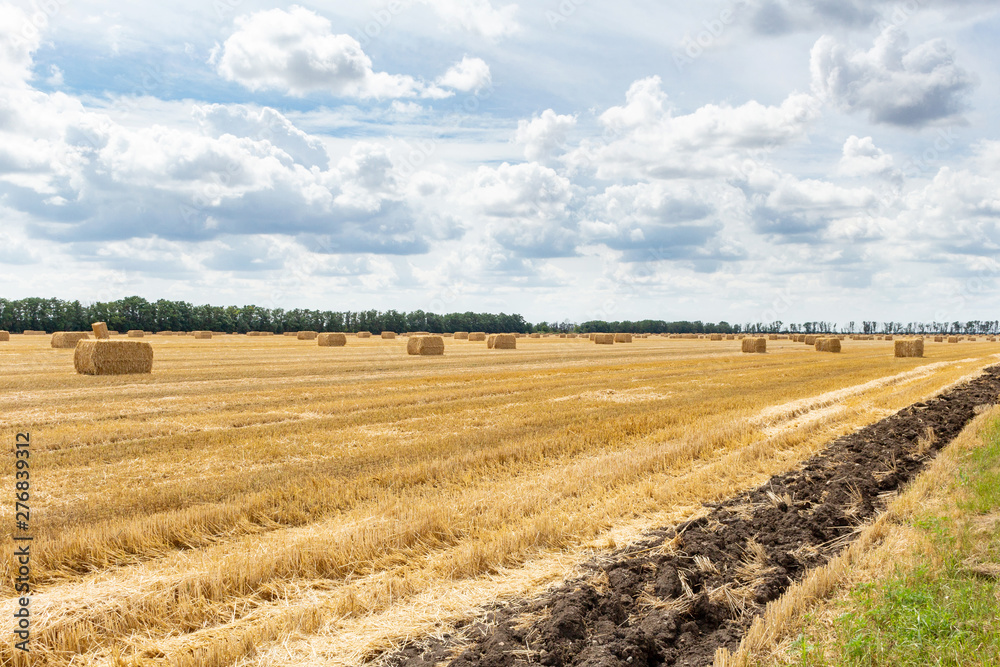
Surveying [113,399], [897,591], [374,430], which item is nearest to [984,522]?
[897,591]

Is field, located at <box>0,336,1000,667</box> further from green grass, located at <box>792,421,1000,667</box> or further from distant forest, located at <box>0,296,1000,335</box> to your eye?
distant forest, located at <box>0,296,1000,335</box>

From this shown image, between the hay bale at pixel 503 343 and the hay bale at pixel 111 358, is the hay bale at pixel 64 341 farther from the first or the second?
the hay bale at pixel 503 343

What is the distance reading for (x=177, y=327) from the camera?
115 metres

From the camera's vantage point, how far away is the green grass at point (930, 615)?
4.68 m

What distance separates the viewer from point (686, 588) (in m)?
6.28

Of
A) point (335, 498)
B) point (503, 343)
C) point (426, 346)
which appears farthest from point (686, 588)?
point (503, 343)

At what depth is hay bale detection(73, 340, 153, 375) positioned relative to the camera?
26672mm

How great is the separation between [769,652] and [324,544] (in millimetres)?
4519

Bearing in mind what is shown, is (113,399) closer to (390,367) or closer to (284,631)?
(390,367)

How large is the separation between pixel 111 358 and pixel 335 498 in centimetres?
2278

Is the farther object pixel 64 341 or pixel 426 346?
pixel 64 341

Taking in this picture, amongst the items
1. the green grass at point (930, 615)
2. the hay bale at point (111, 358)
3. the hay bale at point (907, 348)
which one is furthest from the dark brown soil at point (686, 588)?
the hay bale at point (907, 348)

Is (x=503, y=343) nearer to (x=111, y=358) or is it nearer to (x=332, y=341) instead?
(x=332, y=341)

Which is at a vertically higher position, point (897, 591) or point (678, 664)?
point (897, 591)
